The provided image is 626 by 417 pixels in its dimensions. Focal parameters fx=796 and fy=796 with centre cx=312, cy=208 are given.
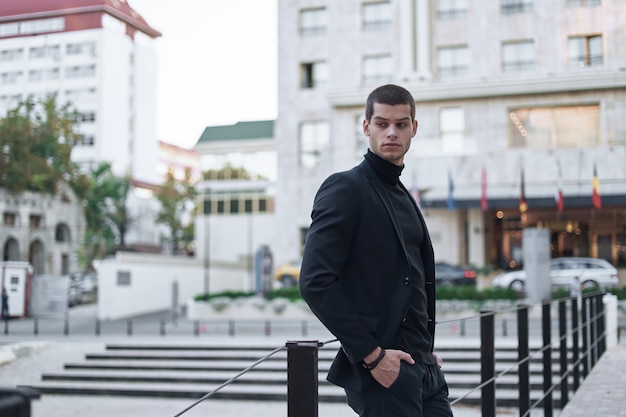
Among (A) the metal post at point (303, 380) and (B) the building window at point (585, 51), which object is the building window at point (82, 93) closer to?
(B) the building window at point (585, 51)

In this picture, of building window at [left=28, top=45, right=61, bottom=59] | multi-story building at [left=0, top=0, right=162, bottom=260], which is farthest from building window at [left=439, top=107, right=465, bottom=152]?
building window at [left=28, top=45, right=61, bottom=59]

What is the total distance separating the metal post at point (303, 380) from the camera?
3.04 metres

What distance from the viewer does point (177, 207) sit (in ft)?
210

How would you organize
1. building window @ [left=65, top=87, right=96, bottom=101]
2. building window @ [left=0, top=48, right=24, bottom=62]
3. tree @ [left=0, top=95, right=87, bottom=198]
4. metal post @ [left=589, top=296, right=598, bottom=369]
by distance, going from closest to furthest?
1. metal post @ [left=589, top=296, right=598, bottom=369]
2. building window @ [left=0, top=48, right=24, bottom=62]
3. building window @ [left=65, top=87, right=96, bottom=101]
4. tree @ [left=0, top=95, right=87, bottom=198]

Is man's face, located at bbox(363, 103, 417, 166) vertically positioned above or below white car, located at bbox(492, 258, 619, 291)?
above

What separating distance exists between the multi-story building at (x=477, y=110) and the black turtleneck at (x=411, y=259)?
95.1 feet

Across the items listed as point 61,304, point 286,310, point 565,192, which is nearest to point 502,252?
point 565,192

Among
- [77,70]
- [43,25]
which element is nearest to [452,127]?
[77,70]

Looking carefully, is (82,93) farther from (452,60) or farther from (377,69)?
(452,60)

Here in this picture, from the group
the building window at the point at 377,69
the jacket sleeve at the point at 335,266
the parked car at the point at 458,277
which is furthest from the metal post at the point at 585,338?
the building window at the point at 377,69

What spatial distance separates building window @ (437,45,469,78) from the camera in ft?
124

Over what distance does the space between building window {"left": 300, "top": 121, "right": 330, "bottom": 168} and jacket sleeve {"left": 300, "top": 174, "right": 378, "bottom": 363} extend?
36179 millimetres

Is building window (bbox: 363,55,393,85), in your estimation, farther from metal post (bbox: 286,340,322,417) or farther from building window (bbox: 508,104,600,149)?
metal post (bbox: 286,340,322,417)

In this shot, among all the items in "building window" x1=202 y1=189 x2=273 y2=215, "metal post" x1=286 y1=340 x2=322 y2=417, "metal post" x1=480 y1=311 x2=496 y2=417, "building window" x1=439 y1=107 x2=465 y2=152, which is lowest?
"metal post" x1=480 y1=311 x2=496 y2=417
